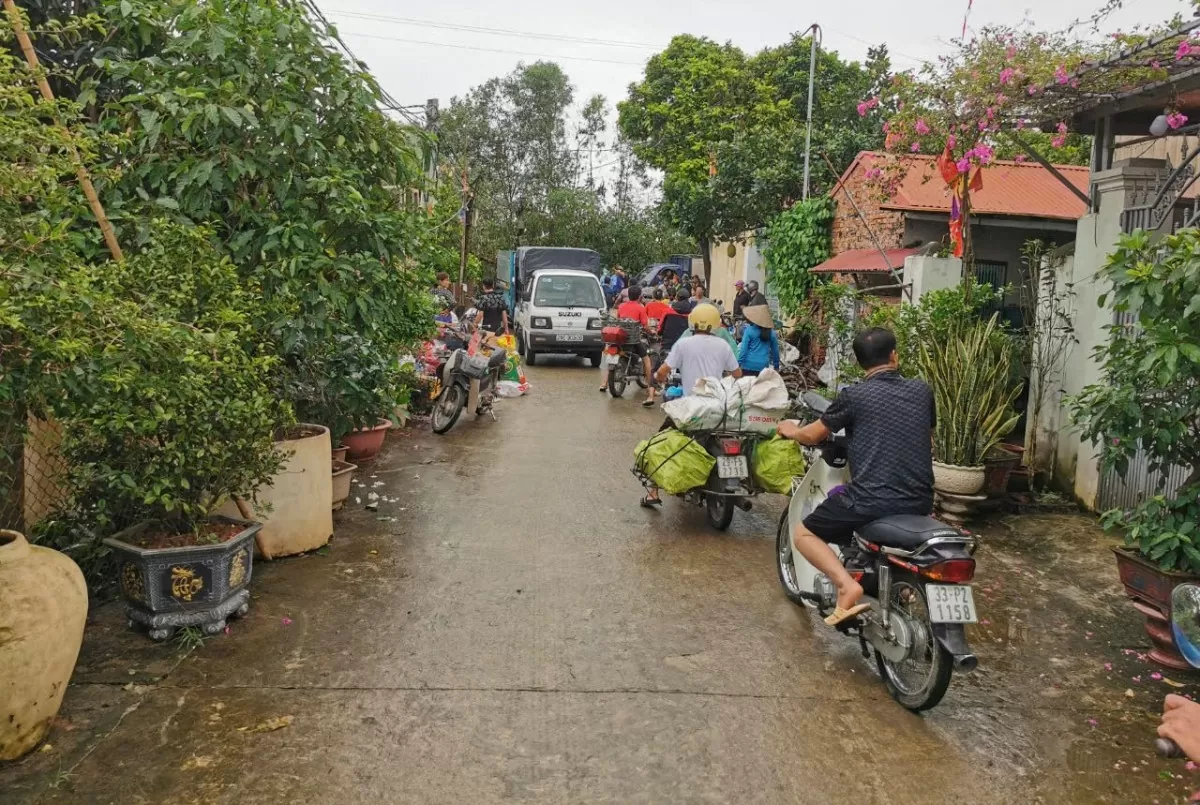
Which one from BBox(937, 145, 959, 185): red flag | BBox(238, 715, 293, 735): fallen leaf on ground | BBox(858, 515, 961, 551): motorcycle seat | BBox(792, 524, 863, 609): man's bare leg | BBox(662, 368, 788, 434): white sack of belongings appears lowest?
BBox(238, 715, 293, 735): fallen leaf on ground

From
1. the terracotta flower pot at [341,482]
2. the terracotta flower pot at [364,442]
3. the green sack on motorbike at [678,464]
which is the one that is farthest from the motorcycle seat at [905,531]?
the terracotta flower pot at [364,442]

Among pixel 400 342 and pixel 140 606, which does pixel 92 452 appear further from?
pixel 400 342

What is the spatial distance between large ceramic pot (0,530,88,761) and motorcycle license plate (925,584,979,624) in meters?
3.30

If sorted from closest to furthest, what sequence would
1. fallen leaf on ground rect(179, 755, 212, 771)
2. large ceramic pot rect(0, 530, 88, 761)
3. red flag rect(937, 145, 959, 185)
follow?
1. large ceramic pot rect(0, 530, 88, 761)
2. fallen leaf on ground rect(179, 755, 212, 771)
3. red flag rect(937, 145, 959, 185)

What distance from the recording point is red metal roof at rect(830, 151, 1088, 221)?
44.6 feet

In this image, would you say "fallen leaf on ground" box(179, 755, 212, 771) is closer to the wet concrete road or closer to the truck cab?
the wet concrete road

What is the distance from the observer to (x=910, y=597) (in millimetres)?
4117

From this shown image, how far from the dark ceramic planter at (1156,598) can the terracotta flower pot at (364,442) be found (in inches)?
229

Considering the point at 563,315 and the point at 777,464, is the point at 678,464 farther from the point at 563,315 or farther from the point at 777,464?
the point at 563,315

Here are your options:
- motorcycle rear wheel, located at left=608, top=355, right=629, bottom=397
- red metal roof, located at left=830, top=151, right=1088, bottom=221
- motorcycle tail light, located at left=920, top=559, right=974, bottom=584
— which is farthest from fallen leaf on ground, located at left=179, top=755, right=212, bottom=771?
red metal roof, located at left=830, top=151, right=1088, bottom=221

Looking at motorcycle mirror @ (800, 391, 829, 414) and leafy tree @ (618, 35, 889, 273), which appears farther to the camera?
leafy tree @ (618, 35, 889, 273)

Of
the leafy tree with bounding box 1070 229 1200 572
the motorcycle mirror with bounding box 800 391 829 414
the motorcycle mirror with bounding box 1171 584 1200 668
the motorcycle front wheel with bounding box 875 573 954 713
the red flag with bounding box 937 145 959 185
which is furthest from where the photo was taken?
the red flag with bounding box 937 145 959 185

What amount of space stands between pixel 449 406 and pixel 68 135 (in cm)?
714

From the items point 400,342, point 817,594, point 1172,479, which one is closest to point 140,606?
point 817,594
